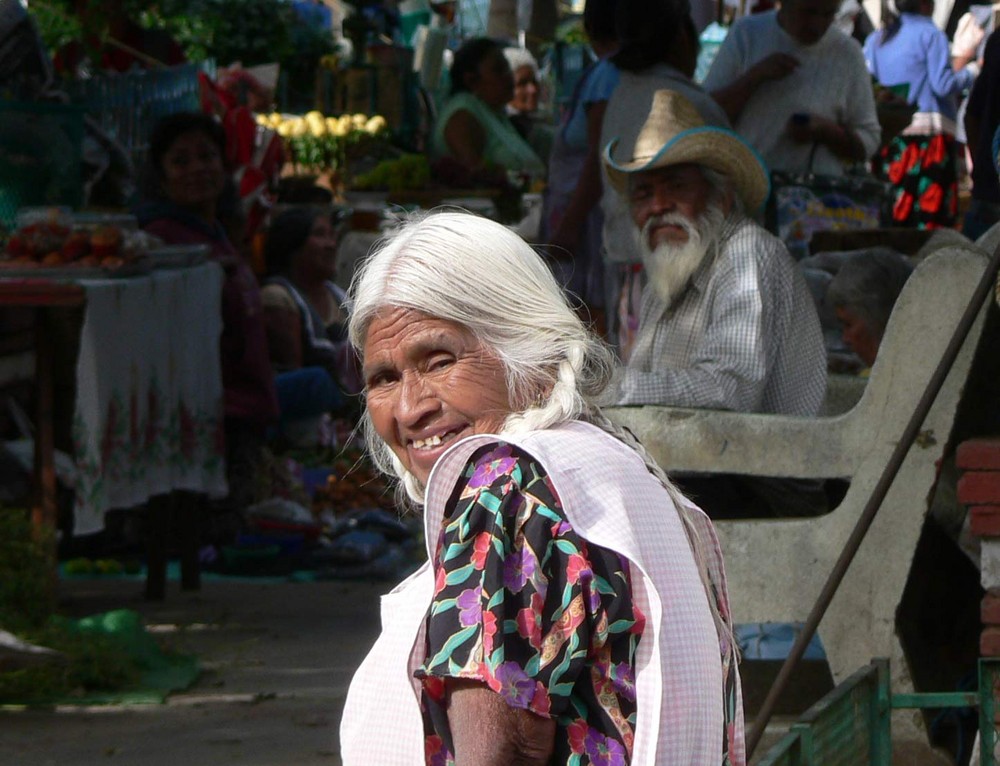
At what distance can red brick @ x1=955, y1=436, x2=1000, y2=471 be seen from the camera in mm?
3820

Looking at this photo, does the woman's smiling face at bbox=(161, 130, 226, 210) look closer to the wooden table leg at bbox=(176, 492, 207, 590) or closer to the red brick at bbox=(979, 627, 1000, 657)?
the wooden table leg at bbox=(176, 492, 207, 590)

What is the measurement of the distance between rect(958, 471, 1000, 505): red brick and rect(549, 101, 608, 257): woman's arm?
3047 millimetres

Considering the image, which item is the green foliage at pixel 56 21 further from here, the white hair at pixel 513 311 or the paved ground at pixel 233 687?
the white hair at pixel 513 311

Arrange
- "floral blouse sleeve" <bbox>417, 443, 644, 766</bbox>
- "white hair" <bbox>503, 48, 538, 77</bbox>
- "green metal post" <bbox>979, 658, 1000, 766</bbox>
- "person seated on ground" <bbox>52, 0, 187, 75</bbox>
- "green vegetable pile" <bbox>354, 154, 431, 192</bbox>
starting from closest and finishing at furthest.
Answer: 1. "floral blouse sleeve" <bbox>417, 443, 644, 766</bbox>
2. "green metal post" <bbox>979, 658, 1000, 766</bbox>
3. "person seated on ground" <bbox>52, 0, 187, 75</bbox>
4. "green vegetable pile" <bbox>354, 154, 431, 192</bbox>
5. "white hair" <bbox>503, 48, 538, 77</bbox>

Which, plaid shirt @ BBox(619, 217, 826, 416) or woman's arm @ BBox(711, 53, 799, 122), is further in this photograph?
woman's arm @ BBox(711, 53, 799, 122)

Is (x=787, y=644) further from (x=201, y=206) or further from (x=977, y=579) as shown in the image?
(x=201, y=206)

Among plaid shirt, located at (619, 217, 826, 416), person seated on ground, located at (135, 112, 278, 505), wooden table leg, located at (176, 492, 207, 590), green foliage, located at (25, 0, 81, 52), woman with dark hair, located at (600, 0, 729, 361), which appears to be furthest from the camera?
green foliage, located at (25, 0, 81, 52)

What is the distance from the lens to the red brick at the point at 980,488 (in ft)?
12.6

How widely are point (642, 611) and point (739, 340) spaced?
259 centimetres

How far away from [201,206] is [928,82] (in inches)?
239

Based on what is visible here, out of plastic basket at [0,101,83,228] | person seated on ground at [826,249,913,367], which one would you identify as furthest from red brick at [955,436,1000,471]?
plastic basket at [0,101,83,228]

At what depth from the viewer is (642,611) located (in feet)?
5.73

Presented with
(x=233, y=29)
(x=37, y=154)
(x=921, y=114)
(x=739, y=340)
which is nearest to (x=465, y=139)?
(x=921, y=114)

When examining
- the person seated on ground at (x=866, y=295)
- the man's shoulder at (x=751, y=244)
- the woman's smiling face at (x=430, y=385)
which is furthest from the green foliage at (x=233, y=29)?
the woman's smiling face at (x=430, y=385)
